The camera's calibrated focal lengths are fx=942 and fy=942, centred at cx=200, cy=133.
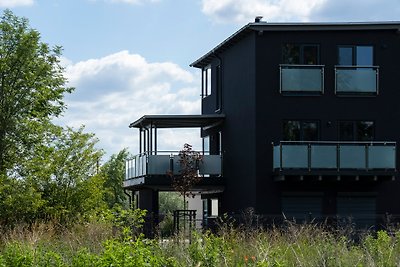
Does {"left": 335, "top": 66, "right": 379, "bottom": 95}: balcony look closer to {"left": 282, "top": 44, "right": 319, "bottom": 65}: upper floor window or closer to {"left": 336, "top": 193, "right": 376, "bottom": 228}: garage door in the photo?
{"left": 282, "top": 44, "right": 319, "bottom": 65}: upper floor window

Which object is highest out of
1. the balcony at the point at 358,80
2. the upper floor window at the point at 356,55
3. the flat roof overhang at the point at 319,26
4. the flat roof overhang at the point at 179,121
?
the flat roof overhang at the point at 319,26

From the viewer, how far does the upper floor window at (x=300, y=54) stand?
36.0 meters

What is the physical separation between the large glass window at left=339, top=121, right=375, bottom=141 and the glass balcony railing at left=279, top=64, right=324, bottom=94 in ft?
5.39

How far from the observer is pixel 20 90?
3734cm

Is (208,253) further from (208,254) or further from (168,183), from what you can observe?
(168,183)

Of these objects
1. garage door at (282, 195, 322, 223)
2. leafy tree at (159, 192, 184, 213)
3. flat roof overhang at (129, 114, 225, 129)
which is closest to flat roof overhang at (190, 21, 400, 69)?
flat roof overhang at (129, 114, 225, 129)

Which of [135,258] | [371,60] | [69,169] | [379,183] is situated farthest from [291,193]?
[135,258]

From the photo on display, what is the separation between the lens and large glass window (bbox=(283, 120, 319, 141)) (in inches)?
1416

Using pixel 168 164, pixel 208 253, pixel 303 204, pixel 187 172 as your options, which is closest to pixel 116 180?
pixel 168 164

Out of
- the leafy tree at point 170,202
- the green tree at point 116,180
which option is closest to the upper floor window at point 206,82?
the green tree at point 116,180

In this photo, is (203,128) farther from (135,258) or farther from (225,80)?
(135,258)

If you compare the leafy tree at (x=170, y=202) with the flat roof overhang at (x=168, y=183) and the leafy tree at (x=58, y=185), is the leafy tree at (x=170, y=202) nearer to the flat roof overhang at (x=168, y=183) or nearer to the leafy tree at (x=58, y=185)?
the flat roof overhang at (x=168, y=183)

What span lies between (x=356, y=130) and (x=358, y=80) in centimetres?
193

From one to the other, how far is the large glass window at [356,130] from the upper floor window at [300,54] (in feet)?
8.77
